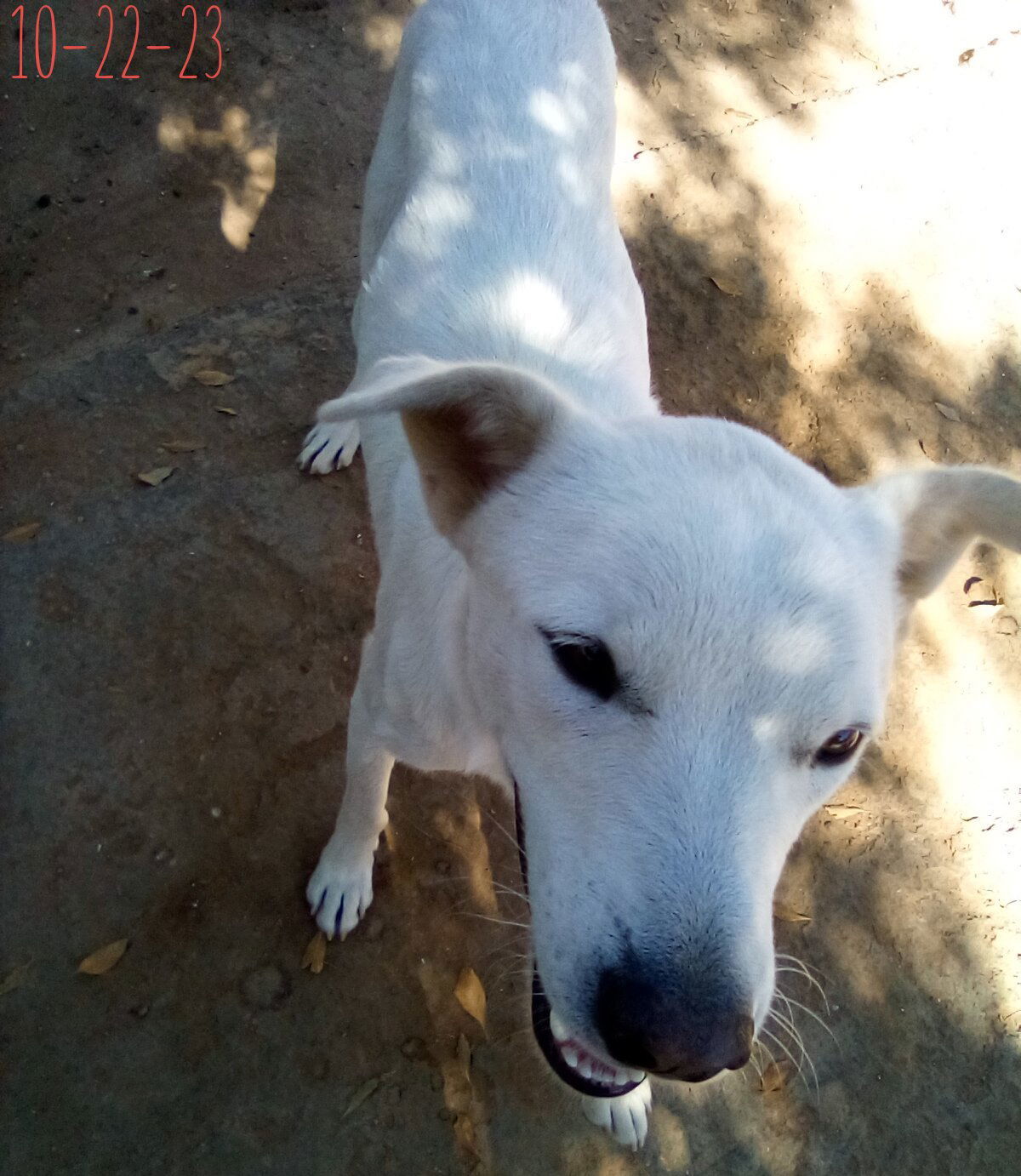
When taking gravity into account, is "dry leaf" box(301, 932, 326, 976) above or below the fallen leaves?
above

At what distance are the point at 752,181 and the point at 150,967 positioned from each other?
545 cm

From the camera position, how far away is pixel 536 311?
9.41ft

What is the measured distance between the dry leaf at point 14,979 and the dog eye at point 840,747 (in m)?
2.78

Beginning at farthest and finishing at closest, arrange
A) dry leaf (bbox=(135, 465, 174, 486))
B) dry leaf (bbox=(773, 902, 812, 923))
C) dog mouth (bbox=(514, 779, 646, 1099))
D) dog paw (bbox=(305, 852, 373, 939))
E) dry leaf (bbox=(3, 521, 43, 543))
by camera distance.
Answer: dry leaf (bbox=(135, 465, 174, 486)), dry leaf (bbox=(3, 521, 43, 543)), dry leaf (bbox=(773, 902, 812, 923)), dog paw (bbox=(305, 852, 373, 939)), dog mouth (bbox=(514, 779, 646, 1099))

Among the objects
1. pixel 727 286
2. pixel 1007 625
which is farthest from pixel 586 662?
pixel 727 286

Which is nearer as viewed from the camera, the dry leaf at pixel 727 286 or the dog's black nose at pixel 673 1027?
the dog's black nose at pixel 673 1027

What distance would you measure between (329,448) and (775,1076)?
3.27 metres

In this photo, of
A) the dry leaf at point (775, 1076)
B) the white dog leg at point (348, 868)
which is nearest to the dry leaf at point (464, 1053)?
the white dog leg at point (348, 868)

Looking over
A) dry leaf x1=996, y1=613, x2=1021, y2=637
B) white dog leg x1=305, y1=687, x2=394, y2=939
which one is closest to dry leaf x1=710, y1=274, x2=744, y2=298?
dry leaf x1=996, y1=613, x2=1021, y2=637

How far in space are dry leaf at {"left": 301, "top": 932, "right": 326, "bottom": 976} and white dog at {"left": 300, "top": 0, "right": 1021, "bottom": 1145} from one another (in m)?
0.99

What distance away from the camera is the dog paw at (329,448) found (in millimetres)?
4223

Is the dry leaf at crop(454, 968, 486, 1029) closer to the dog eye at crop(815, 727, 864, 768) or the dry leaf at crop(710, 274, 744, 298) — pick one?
the dog eye at crop(815, 727, 864, 768)

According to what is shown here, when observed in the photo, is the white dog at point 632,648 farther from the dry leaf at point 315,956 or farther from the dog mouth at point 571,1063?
the dry leaf at point 315,956

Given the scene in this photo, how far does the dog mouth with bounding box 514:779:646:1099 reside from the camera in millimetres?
1940
